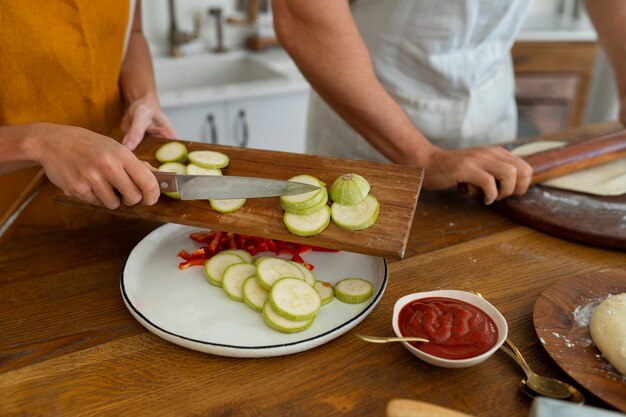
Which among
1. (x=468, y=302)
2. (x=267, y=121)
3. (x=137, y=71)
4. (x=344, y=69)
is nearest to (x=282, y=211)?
(x=468, y=302)

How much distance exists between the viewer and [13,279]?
139 cm

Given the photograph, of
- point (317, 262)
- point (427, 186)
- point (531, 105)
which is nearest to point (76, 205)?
point (317, 262)

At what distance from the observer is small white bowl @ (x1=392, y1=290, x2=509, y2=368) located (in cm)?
107

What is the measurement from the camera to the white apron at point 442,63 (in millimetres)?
2037

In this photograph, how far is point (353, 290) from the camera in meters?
1.26

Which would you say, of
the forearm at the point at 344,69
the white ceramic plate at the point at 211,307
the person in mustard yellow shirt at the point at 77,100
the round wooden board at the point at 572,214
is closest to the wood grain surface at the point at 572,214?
the round wooden board at the point at 572,214

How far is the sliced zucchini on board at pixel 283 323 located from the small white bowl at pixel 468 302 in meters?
0.17

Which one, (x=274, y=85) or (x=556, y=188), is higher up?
(x=556, y=188)

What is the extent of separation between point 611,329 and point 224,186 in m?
0.80

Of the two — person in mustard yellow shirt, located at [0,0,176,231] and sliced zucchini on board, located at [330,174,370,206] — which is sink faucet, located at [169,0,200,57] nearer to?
person in mustard yellow shirt, located at [0,0,176,231]

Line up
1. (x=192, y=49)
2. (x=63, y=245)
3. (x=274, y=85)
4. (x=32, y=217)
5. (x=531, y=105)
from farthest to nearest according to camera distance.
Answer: (x=531, y=105) < (x=192, y=49) < (x=274, y=85) < (x=32, y=217) < (x=63, y=245)

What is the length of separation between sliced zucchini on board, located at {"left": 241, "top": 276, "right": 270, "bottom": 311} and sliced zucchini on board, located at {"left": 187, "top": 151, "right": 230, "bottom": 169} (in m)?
0.33

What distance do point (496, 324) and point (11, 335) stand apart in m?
0.96

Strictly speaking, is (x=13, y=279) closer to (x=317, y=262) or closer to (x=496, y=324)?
(x=317, y=262)
